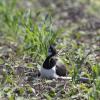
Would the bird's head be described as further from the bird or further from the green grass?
the green grass

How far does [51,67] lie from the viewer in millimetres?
6184

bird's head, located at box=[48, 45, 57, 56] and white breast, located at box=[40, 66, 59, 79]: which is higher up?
bird's head, located at box=[48, 45, 57, 56]

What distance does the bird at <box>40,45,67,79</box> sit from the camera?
617cm

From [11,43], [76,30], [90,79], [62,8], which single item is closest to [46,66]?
[90,79]

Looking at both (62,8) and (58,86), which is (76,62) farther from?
(62,8)

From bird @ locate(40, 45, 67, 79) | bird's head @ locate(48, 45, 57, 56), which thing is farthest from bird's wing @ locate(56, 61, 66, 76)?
bird's head @ locate(48, 45, 57, 56)

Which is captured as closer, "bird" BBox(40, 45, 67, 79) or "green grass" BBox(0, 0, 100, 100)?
"green grass" BBox(0, 0, 100, 100)

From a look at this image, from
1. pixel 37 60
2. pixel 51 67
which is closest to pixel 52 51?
pixel 51 67

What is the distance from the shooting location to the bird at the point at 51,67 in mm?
6168

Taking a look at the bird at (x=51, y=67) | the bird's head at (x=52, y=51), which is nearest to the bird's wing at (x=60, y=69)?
the bird at (x=51, y=67)

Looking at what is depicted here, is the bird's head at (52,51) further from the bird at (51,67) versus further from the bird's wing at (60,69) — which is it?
the bird's wing at (60,69)

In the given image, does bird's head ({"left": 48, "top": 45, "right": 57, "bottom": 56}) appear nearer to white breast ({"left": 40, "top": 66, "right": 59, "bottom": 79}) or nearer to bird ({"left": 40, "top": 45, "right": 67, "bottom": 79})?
bird ({"left": 40, "top": 45, "right": 67, "bottom": 79})

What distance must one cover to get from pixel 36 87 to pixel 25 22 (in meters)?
1.41

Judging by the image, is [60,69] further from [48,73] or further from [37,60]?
[37,60]
